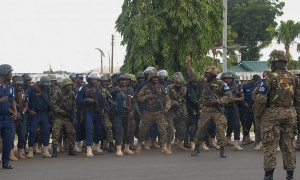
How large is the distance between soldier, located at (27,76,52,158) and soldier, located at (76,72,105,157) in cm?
78

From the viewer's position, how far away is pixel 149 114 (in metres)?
13.2

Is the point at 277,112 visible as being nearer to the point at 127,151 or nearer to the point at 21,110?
the point at 127,151

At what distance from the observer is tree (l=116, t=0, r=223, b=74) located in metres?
22.0

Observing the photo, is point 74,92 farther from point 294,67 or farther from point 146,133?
point 294,67

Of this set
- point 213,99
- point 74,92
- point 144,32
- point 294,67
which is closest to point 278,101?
point 213,99

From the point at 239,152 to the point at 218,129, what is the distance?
149 centimetres

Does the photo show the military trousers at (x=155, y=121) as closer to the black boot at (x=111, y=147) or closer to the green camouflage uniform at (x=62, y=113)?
the black boot at (x=111, y=147)

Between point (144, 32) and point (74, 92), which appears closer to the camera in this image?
point (74, 92)

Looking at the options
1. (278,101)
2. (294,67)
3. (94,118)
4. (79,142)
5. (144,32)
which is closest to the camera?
(278,101)

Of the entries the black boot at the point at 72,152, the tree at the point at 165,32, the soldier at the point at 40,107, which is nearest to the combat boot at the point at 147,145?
the black boot at the point at 72,152

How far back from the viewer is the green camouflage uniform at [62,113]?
41.6 ft

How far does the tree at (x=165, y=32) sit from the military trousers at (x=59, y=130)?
9.49m

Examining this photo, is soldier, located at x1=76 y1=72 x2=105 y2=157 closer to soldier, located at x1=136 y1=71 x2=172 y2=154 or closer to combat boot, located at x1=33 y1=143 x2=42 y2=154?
soldier, located at x1=136 y1=71 x2=172 y2=154

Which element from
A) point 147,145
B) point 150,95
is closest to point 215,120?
point 150,95
